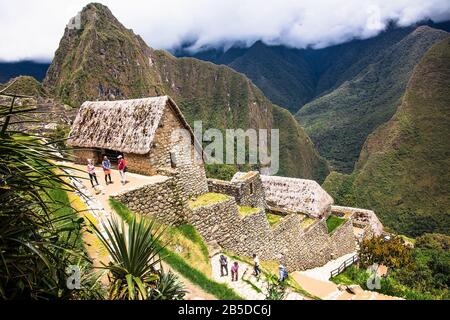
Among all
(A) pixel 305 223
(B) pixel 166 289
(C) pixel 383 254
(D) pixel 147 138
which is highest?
(D) pixel 147 138

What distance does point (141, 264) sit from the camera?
521cm

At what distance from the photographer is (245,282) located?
9.44 m

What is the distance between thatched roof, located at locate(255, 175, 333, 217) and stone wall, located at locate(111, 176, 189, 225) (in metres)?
14.7

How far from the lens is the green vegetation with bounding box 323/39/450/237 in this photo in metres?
88.1

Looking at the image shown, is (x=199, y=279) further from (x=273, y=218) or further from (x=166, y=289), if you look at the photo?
(x=273, y=218)

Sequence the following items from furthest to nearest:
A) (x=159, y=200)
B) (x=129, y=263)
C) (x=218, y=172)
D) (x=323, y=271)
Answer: (x=218, y=172) < (x=323, y=271) < (x=159, y=200) < (x=129, y=263)

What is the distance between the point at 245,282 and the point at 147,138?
6254 mm

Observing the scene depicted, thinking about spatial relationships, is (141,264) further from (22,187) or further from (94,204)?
(94,204)

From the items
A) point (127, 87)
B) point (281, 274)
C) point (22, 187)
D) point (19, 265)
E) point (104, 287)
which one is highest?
point (127, 87)

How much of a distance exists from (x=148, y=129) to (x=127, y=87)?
15208cm

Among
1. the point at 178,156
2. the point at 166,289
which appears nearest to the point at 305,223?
the point at 178,156

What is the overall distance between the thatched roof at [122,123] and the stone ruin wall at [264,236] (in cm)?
343

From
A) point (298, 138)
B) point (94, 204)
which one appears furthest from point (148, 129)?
point (298, 138)

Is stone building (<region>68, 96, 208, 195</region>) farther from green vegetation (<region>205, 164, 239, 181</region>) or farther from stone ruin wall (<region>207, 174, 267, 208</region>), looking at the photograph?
green vegetation (<region>205, 164, 239, 181</region>)
